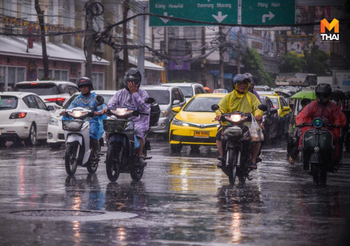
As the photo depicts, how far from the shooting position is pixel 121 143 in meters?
11.8

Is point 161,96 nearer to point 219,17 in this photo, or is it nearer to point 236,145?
point 219,17

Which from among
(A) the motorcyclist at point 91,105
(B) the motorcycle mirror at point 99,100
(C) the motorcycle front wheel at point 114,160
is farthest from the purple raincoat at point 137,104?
(A) the motorcyclist at point 91,105

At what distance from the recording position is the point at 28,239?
6949mm

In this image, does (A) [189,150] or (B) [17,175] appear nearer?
(B) [17,175]

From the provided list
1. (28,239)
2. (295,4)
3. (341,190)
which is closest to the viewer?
(28,239)

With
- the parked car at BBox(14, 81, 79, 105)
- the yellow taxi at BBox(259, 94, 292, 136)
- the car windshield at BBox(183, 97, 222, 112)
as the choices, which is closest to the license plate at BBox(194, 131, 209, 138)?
the car windshield at BBox(183, 97, 222, 112)

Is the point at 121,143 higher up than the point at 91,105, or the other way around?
the point at 91,105

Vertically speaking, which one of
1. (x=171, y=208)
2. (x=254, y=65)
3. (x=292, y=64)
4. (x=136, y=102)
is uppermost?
(x=292, y=64)

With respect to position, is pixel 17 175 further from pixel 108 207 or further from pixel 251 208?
pixel 251 208

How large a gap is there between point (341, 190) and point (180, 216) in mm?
3788

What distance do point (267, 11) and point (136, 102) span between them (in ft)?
72.5

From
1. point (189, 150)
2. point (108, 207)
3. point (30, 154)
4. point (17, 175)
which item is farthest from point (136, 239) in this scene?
point (189, 150)

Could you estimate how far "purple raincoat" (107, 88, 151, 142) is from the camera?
1209 centimetres

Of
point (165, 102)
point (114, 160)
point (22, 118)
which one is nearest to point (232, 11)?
point (165, 102)
